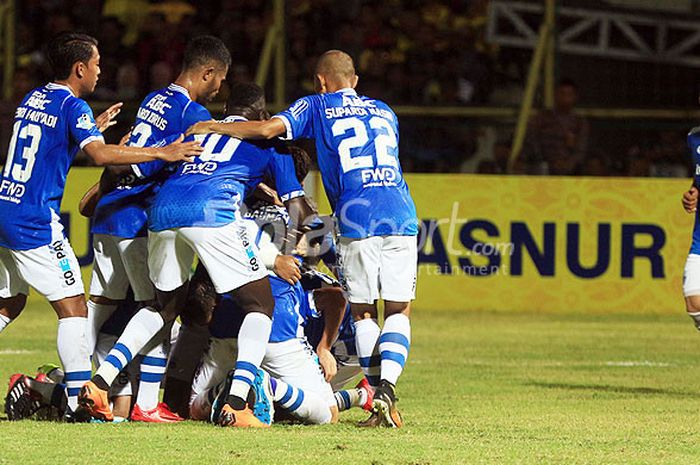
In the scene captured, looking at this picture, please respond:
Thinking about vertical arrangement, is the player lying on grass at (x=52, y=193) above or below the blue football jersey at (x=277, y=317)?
above

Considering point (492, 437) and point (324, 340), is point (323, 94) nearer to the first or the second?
point (324, 340)

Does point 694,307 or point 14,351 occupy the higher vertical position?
point 694,307

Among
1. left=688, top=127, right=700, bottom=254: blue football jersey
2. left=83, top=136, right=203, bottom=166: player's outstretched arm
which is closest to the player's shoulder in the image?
left=83, top=136, right=203, bottom=166: player's outstretched arm

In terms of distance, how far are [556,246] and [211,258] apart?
28.5 ft

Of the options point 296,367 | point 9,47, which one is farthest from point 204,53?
point 9,47

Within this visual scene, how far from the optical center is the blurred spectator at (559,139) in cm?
1636

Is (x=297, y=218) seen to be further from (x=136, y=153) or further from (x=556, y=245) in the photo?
(x=556, y=245)

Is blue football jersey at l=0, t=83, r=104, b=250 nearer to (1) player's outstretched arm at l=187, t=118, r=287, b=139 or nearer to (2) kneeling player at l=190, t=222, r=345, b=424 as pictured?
(1) player's outstretched arm at l=187, t=118, r=287, b=139

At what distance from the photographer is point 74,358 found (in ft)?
25.6

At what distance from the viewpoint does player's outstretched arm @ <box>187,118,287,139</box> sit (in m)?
7.88

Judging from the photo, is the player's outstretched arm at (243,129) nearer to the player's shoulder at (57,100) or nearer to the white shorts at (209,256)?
the white shorts at (209,256)

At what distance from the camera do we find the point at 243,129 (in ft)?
25.9

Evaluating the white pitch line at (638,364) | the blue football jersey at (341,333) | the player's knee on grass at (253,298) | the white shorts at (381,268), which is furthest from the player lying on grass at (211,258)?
the white pitch line at (638,364)

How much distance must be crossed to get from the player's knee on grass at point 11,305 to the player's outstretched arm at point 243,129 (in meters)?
1.37
